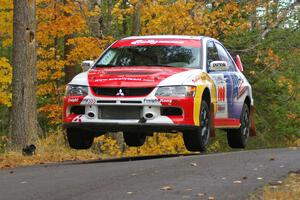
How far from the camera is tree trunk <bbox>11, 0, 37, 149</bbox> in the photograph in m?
13.0

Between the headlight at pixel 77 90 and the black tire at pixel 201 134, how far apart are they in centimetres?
168

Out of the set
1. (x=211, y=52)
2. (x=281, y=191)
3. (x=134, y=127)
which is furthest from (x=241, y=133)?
(x=281, y=191)

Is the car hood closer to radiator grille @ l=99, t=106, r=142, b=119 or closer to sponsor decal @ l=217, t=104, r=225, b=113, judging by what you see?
radiator grille @ l=99, t=106, r=142, b=119

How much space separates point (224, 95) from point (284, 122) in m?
21.2

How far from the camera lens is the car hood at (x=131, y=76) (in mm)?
10023

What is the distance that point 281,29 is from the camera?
28.8 m

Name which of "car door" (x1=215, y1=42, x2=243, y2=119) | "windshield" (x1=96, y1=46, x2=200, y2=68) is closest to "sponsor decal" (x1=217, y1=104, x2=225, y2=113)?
"car door" (x1=215, y1=42, x2=243, y2=119)

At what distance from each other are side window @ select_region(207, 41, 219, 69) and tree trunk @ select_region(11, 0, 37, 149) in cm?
354

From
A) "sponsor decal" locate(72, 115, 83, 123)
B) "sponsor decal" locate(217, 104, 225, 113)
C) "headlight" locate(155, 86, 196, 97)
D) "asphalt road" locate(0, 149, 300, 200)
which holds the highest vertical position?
"headlight" locate(155, 86, 196, 97)

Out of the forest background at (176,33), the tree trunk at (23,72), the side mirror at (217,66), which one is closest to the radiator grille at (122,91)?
the side mirror at (217,66)

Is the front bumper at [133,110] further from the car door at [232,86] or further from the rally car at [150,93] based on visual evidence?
the car door at [232,86]

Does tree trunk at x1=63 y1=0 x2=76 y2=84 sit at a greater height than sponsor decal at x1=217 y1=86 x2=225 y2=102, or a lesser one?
greater

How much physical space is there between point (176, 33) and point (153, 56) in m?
12.8

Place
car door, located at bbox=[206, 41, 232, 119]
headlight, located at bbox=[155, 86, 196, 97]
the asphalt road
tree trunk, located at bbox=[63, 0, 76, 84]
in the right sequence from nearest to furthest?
the asphalt road → headlight, located at bbox=[155, 86, 196, 97] → car door, located at bbox=[206, 41, 232, 119] → tree trunk, located at bbox=[63, 0, 76, 84]
